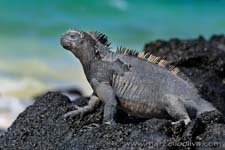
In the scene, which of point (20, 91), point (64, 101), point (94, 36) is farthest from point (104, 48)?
point (20, 91)

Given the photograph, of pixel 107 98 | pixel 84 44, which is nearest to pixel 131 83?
pixel 107 98

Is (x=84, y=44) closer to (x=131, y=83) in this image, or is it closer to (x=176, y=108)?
(x=131, y=83)

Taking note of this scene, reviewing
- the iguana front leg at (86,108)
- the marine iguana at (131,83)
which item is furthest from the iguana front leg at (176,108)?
the iguana front leg at (86,108)

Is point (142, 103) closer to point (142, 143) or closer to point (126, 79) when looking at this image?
point (126, 79)

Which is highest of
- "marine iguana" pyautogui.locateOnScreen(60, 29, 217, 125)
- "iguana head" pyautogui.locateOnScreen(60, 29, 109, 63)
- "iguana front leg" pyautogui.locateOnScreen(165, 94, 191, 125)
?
"iguana head" pyautogui.locateOnScreen(60, 29, 109, 63)

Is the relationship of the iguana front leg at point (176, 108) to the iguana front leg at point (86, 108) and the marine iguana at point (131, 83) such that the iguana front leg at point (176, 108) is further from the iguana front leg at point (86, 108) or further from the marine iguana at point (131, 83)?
the iguana front leg at point (86, 108)

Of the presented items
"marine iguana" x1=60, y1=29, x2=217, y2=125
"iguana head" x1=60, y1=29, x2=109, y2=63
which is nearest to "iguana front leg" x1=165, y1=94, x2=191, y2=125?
"marine iguana" x1=60, y1=29, x2=217, y2=125

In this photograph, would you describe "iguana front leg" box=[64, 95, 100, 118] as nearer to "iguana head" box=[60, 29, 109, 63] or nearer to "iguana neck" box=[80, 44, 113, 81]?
"iguana neck" box=[80, 44, 113, 81]
